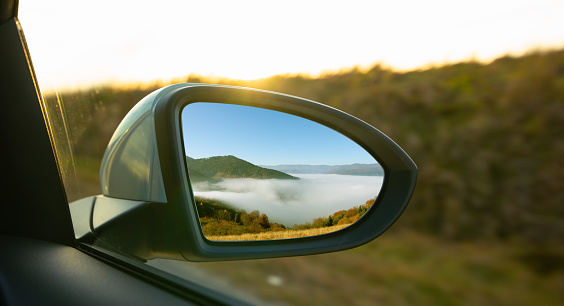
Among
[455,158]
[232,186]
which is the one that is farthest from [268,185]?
[455,158]

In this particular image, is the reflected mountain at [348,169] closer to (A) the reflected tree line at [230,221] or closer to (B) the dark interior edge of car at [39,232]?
(A) the reflected tree line at [230,221]

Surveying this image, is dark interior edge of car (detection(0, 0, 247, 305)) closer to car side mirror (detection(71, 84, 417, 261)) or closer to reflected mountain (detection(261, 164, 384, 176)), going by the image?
car side mirror (detection(71, 84, 417, 261))

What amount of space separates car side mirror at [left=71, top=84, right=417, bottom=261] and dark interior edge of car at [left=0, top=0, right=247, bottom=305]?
0.34ft

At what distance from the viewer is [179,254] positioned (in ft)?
4.59

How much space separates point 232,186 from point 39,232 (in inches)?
31.3

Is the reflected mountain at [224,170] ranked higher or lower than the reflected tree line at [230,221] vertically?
higher

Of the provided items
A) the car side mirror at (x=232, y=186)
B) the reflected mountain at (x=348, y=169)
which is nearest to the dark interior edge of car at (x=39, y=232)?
the car side mirror at (x=232, y=186)

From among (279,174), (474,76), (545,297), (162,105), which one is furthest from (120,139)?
(474,76)

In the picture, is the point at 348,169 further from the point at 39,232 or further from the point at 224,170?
the point at 39,232

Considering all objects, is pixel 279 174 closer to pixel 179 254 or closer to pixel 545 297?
pixel 179 254

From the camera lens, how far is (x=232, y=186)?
158 centimetres

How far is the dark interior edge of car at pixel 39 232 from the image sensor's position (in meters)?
1.37

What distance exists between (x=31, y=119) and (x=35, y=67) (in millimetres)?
224

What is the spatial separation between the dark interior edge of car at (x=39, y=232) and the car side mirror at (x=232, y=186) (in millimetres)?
103
